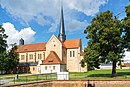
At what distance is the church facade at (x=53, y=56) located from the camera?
72.4 metres

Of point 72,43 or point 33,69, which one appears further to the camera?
point 33,69

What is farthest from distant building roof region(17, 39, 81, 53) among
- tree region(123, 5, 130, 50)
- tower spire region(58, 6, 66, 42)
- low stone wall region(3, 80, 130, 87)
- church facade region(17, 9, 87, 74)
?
low stone wall region(3, 80, 130, 87)

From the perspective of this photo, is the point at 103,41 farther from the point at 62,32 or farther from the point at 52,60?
the point at 62,32

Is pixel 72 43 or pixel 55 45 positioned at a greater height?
pixel 72 43

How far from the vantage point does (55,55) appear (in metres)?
74.8

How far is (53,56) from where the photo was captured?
73.8 metres

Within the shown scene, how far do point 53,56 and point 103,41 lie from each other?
32.9 meters

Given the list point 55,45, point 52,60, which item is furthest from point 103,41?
point 55,45

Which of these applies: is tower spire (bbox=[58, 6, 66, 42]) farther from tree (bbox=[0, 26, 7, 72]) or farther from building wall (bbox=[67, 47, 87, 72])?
tree (bbox=[0, 26, 7, 72])

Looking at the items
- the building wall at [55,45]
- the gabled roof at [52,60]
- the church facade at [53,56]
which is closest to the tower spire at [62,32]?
the church facade at [53,56]

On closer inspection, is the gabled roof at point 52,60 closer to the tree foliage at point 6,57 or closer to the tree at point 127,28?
the tree foliage at point 6,57

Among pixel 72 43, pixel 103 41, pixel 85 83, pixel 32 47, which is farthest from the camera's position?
pixel 32 47

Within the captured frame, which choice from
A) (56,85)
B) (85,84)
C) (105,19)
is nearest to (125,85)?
(85,84)

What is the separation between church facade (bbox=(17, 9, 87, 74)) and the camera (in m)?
72.4
